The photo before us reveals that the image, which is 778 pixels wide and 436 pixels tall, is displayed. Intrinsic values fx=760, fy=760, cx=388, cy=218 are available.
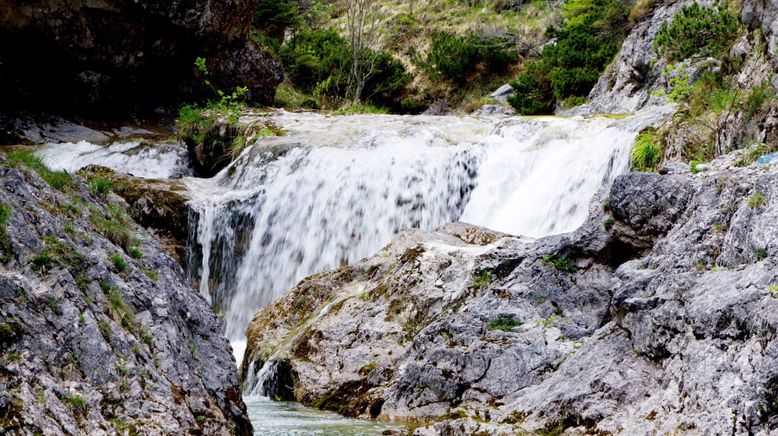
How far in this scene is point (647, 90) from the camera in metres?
16.6

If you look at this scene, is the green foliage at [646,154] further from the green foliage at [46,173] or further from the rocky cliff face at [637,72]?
the green foliage at [46,173]

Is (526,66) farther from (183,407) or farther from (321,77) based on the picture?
(183,407)

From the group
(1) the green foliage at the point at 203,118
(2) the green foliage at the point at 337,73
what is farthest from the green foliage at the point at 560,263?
(2) the green foliage at the point at 337,73

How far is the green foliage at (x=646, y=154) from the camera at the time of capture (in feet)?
32.9

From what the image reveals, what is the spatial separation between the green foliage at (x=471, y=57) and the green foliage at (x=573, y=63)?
2.18m

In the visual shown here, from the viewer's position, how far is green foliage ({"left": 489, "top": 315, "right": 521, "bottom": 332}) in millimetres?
6715

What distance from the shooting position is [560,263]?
23.4ft

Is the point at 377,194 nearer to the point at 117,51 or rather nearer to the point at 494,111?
the point at 494,111

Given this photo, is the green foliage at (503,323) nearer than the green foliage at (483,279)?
Yes

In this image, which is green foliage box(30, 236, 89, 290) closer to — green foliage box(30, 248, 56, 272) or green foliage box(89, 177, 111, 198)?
green foliage box(30, 248, 56, 272)

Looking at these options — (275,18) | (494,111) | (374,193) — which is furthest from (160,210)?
(275,18)

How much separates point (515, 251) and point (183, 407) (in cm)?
433

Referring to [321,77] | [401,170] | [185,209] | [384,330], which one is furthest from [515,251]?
[321,77]

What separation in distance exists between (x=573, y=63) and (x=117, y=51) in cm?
1265
